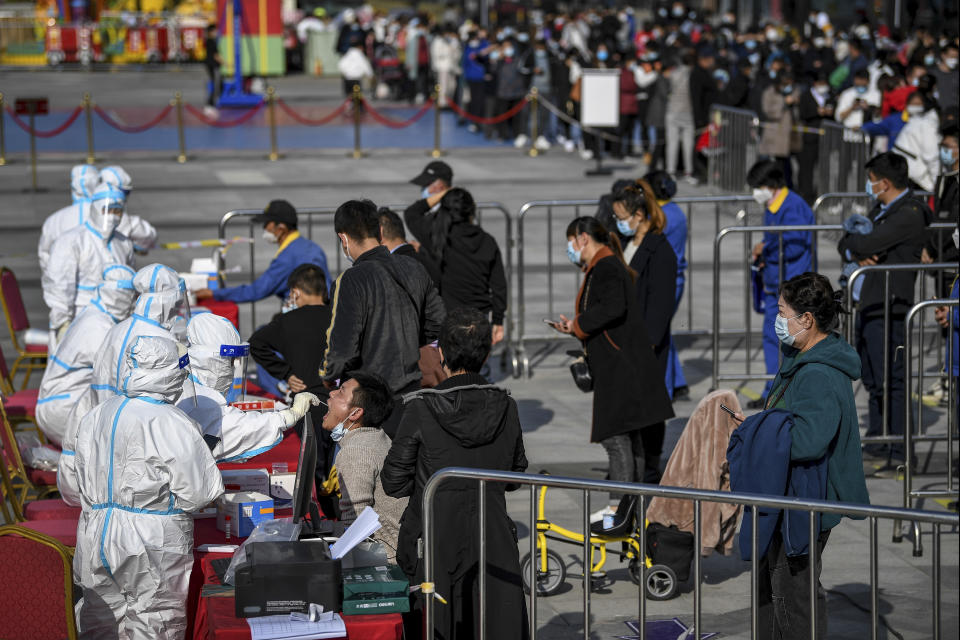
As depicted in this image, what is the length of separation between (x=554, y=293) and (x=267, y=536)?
31.4 feet

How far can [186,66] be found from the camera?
146 feet

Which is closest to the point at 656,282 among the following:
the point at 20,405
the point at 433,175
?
the point at 433,175

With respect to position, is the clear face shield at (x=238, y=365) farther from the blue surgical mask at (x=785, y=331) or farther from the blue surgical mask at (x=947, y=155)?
the blue surgical mask at (x=947, y=155)

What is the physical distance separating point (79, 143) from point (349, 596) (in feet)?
76.8

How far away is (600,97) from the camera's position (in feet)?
Answer: 72.9

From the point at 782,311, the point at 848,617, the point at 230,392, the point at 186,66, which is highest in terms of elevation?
the point at 186,66

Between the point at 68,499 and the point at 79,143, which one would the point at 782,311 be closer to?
the point at 68,499

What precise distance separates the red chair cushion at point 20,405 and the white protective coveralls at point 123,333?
2027 millimetres

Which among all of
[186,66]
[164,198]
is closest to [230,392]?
[164,198]

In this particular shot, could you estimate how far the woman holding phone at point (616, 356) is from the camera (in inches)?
303

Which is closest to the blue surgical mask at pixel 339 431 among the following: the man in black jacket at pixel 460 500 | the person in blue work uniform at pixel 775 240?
the man in black jacket at pixel 460 500

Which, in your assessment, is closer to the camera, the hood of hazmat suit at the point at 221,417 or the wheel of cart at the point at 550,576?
the hood of hazmat suit at the point at 221,417

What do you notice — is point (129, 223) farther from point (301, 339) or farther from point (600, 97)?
point (600, 97)

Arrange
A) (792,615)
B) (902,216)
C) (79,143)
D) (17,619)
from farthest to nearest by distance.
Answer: (79,143), (902,216), (792,615), (17,619)
